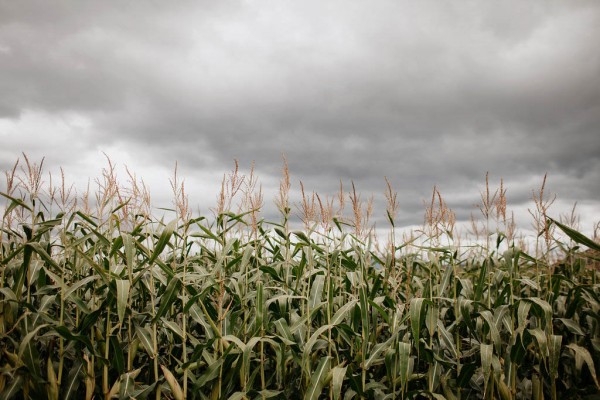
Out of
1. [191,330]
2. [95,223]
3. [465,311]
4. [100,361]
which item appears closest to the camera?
[100,361]

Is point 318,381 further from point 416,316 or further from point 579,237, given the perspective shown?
point 579,237

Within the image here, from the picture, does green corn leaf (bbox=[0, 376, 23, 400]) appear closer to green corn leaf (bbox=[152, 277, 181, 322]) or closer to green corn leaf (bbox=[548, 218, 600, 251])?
green corn leaf (bbox=[152, 277, 181, 322])

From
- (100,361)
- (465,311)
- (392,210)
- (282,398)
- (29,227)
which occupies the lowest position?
(282,398)

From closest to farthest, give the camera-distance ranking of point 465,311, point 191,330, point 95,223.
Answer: point 465,311, point 95,223, point 191,330

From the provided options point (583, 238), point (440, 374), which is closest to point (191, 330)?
point (440, 374)

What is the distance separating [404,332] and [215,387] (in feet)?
7.00

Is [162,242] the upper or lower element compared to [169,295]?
upper

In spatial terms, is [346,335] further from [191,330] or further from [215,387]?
[191,330]

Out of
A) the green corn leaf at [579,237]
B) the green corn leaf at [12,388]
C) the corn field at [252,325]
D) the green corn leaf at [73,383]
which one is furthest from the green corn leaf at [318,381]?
the green corn leaf at [12,388]

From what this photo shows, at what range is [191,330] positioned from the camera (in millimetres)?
4508

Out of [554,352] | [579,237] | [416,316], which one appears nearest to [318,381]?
[416,316]

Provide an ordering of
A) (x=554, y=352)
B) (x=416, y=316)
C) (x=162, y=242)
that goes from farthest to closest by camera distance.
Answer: (x=554, y=352) → (x=416, y=316) → (x=162, y=242)

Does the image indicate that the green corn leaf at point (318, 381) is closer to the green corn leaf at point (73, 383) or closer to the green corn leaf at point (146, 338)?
the green corn leaf at point (146, 338)

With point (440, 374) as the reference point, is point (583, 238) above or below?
above
